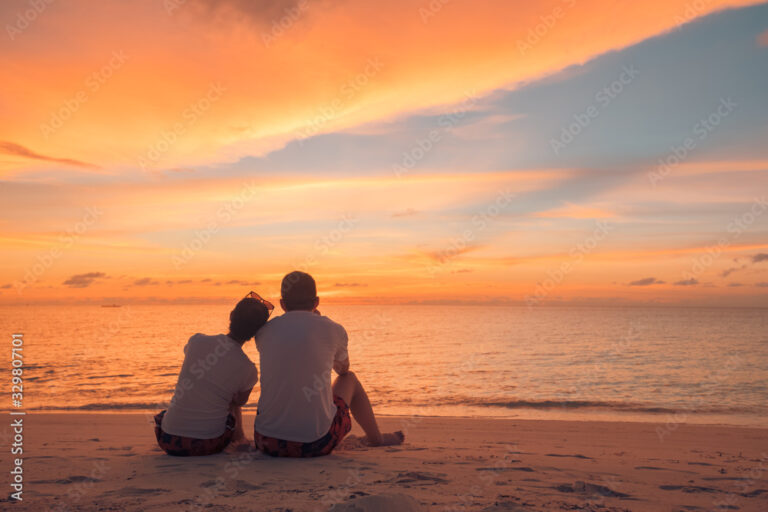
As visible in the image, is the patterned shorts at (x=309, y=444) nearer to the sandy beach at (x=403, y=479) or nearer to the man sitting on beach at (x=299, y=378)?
the man sitting on beach at (x=299, y=378)

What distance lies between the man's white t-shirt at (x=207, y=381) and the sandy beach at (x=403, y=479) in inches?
16.9

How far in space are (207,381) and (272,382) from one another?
2.25ft

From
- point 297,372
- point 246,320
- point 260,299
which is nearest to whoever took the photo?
point 297,372

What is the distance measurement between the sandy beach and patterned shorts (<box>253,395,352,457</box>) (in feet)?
0.40

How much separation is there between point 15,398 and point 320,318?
47.3 ft

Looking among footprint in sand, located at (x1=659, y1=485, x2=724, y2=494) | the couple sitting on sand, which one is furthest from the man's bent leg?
footprint in sand, located at (x1=659, y1=485, x2=724, y2=494)

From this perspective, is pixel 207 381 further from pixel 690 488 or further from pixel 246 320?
pixel 690 488

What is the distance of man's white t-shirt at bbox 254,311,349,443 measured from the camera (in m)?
5.00

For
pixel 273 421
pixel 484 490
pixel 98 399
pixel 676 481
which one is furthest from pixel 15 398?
pixel 676 481

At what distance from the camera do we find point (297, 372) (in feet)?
16.4

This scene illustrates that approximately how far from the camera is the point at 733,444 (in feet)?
28.0

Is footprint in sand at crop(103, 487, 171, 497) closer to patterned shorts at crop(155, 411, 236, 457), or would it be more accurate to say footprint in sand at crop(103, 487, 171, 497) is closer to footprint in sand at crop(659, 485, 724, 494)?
patterned shorts at crop(155, 411, 236, 457)

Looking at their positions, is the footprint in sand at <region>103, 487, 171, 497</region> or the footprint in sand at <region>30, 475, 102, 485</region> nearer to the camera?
the footprint in sand at <region>103, 487, 171, 497</region>

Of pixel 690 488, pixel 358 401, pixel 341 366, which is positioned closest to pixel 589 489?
pixel 690 488
